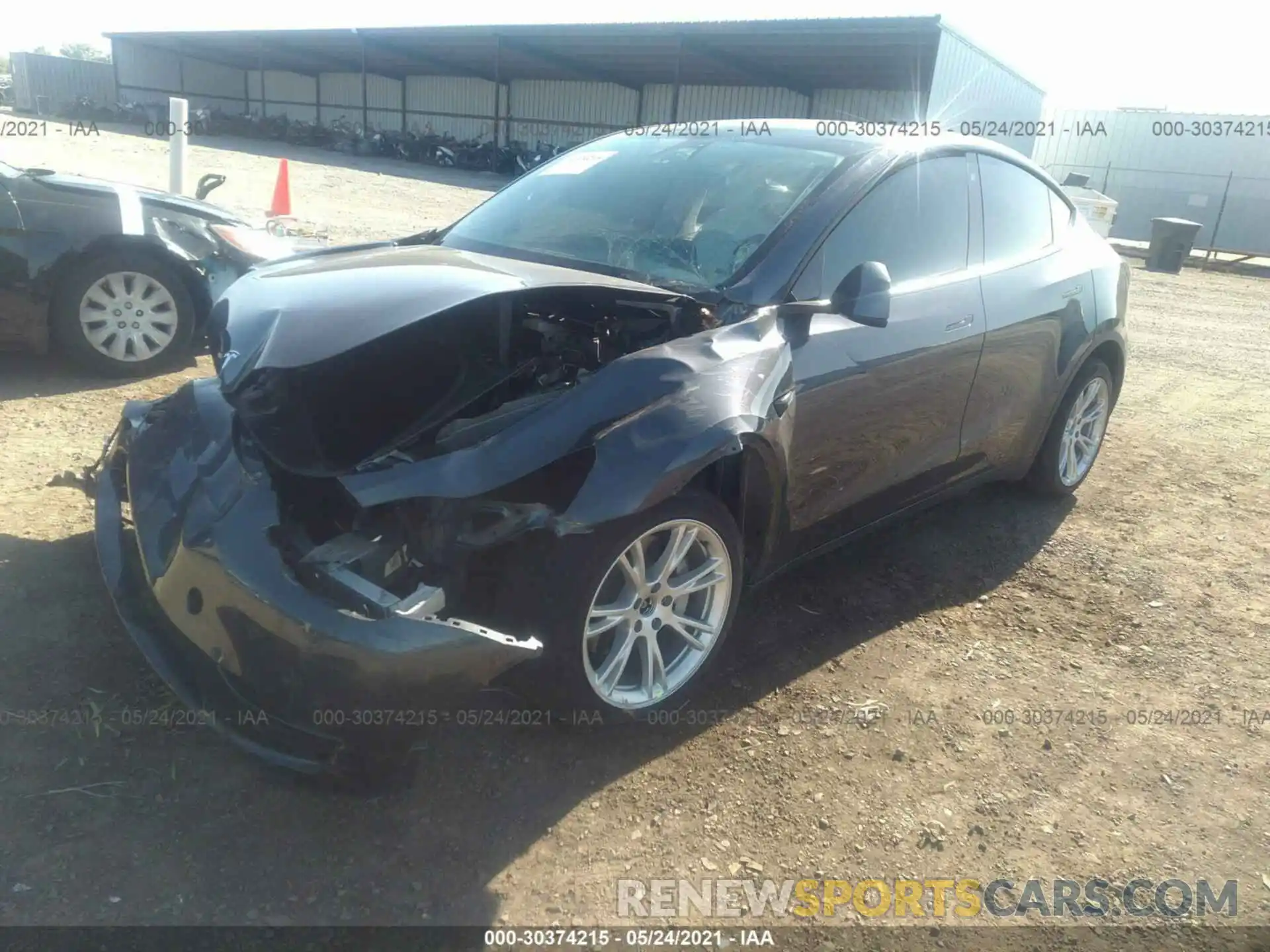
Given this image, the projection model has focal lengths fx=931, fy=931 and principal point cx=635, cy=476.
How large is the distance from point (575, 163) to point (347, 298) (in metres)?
1.65

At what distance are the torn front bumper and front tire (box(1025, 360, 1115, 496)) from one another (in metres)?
3.24

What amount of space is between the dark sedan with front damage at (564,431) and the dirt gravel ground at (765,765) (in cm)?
28

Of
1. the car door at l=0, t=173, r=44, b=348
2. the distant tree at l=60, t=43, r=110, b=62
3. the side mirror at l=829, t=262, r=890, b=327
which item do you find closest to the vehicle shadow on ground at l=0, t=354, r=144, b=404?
the car door at l=0, t=173, r=44, b=348

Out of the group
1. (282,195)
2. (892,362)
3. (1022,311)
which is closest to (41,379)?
(892,362)

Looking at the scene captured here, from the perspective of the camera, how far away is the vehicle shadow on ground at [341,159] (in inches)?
982

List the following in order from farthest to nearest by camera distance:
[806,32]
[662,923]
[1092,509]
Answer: [806,32] < [1092,509] < [662,923]

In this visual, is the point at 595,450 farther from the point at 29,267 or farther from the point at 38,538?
the point at 29,267

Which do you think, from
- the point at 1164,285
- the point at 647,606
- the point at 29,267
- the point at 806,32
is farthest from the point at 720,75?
the point at 647,606

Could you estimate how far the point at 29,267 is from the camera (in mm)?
4887

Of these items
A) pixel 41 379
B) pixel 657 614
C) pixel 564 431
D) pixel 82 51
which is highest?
pixel 82 51

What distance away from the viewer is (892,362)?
10.7 ft

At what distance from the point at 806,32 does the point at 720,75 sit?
669 cm

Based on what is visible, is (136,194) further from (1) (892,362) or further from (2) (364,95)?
(2) (364,95)
